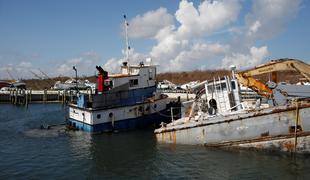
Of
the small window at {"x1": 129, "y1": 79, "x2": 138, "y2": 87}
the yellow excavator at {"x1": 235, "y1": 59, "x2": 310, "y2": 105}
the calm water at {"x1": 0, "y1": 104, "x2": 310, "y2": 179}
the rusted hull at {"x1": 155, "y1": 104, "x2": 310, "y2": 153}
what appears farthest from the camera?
the small window at {"x1": 129, "y1": 79, "x2": 138, "y2": 87}

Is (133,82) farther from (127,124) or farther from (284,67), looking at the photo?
(284,67)

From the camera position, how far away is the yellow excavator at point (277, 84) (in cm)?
1655

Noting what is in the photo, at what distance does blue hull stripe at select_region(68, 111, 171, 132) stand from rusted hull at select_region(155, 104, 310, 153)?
25.6 ft

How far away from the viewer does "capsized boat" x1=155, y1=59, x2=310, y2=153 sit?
15828 millimetres

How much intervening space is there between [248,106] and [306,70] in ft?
12.2

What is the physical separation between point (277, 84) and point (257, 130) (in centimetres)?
307

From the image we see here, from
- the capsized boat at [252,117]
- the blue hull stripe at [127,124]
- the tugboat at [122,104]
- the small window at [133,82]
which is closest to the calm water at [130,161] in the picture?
the capsized boat at [252,117]

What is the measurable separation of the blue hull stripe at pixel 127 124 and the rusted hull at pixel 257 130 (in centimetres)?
779

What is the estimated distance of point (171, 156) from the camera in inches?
701

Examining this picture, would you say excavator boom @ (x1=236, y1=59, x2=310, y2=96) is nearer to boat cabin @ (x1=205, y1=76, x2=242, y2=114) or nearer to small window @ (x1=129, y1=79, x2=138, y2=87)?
boat cabin @ (x1=205, y1=76, x2=242, y2=114)

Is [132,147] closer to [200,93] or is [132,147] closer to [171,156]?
[171,156]

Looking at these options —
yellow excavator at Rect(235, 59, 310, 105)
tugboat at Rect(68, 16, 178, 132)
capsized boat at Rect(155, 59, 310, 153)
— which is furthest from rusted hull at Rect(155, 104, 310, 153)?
tugboat at Rect(68, 16, 178, 132)

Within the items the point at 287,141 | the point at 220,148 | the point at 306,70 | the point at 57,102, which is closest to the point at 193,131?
the point at 220,148

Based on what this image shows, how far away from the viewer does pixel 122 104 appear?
1048 inches
